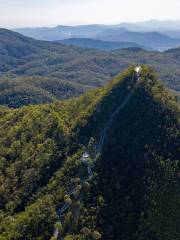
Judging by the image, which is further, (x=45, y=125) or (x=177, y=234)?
(x=45, y=125)

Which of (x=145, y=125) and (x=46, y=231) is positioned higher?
(x=145, y=125)

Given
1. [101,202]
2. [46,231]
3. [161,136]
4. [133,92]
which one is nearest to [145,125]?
[161,136]

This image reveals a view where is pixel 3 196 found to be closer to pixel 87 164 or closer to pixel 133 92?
pixel 87 164

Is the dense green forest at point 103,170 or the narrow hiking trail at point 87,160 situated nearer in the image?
the dense green forest at point 103,170

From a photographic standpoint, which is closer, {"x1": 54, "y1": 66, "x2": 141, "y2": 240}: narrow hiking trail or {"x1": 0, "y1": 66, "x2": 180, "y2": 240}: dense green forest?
{"x1": 0, "y1": 66, "x2": 180, "y2": 240}: dense green forest

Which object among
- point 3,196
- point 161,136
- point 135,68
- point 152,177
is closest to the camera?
point 152,177

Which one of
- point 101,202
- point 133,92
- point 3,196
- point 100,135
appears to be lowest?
point 3,196

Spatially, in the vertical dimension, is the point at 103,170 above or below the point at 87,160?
below

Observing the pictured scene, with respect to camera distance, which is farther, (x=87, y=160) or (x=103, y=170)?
(x=87, y=160)
